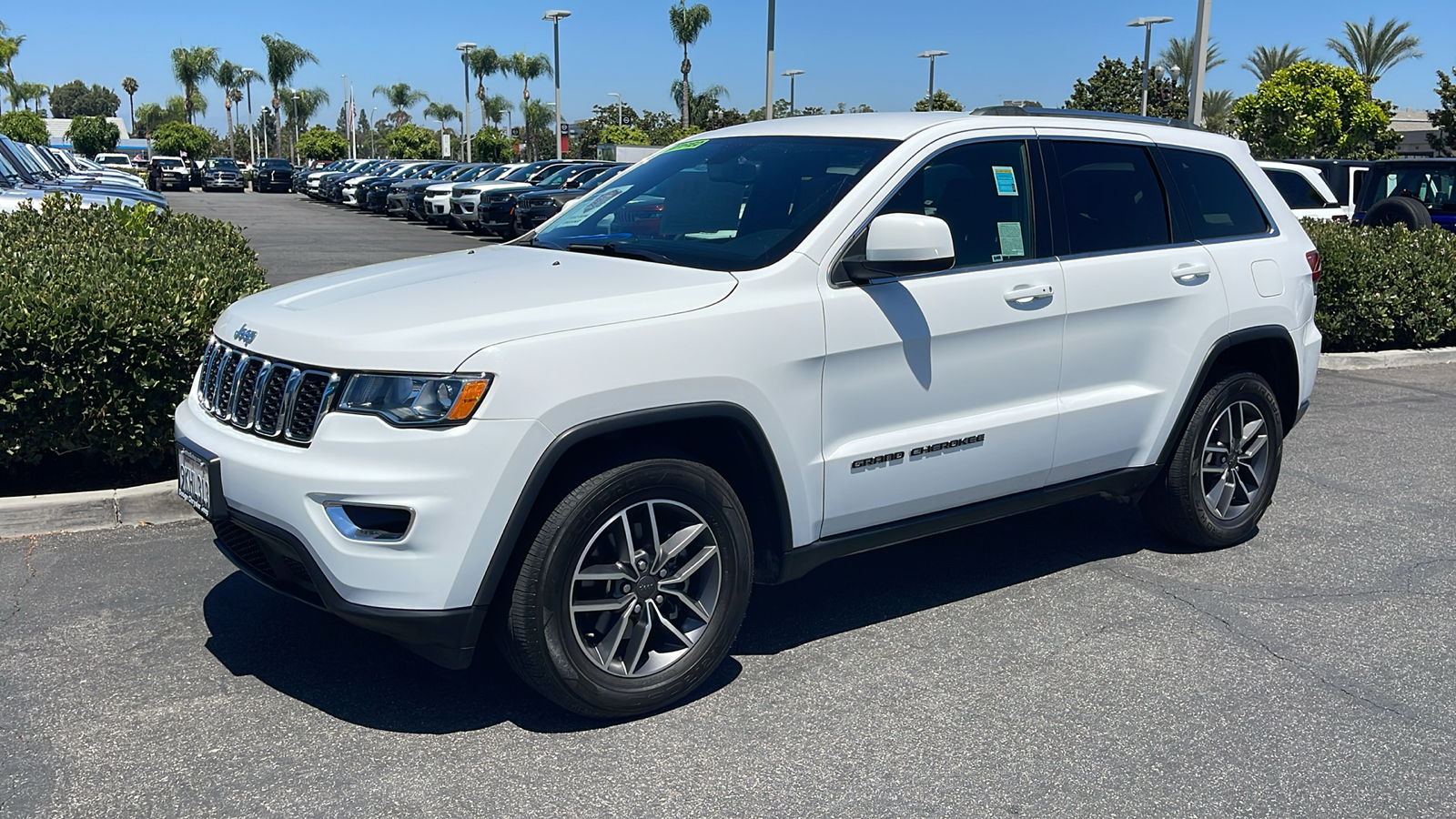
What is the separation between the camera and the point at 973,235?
453 centimetres

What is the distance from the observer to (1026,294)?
4.52 meters

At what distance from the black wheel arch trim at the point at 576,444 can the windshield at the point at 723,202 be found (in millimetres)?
547

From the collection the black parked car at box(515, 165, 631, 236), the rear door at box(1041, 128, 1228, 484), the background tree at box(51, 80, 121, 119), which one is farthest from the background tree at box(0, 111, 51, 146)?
the background tree at box(51, 80, 121, 119)

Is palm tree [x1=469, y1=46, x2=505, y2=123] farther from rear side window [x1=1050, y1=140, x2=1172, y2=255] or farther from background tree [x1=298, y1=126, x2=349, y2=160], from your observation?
rear side window [x1=1050, y1=140, x2=1172, y2=255]

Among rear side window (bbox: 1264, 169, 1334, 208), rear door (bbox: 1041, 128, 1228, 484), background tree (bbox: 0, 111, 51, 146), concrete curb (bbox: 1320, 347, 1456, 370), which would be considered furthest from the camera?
background tree (bbox: 0, 111, 51, 146)

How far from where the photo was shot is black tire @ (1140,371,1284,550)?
532 centimetres

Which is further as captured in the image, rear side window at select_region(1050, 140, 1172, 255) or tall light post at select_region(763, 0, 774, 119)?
tall light post at select_region(763, 0, 774, 119)

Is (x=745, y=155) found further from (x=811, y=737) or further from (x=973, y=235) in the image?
(x=811, y=737)

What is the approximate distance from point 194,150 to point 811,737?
96.1 metres

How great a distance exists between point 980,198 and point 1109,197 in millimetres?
729

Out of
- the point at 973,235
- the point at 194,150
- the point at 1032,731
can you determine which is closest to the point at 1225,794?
the point at 1032,731

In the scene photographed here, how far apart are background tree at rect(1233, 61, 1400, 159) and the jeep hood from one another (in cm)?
3246

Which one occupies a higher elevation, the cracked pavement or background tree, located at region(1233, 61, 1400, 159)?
background tree, located at region(1233, 61, 1400, 159)

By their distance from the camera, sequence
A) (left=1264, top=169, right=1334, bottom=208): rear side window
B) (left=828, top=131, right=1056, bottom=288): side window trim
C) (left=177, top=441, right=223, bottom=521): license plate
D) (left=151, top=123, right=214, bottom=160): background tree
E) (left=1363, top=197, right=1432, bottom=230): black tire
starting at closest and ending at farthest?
(left=177, top=441, right=223, bottom=521): license plate < (left=828, top=131, right=1056, bottom=288): side window trim < (left=1363, top=197, right=1432, bottom=230): black tire < (left=1264, top=169, right=1334, bottom=208): rear side window < (left=151, top=123, right=214, bottom=160): background tree
